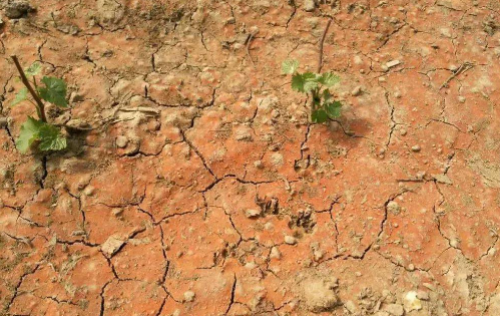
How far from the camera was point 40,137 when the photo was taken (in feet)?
9.71

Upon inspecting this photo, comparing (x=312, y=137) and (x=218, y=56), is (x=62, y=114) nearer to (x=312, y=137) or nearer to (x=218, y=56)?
(x=218, y=56)

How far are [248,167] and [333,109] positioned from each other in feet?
2.24

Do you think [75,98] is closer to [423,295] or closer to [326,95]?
[326,95]

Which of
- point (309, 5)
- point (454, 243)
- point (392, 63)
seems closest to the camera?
point (454, 243)

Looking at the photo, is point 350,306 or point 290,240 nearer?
point 350,306

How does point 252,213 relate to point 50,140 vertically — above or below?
below

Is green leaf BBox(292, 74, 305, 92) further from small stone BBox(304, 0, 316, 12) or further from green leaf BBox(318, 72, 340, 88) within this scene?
small stone BBox(304, 0, 316, 12)

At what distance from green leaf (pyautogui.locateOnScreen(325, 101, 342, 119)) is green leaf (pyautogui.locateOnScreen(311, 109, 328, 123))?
4 centimetres

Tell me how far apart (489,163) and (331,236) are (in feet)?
4.20

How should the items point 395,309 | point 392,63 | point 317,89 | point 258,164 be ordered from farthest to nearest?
point 392,63
point 317,89
point 258,164
point 395,309

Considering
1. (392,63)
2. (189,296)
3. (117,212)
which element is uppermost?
(392,63)

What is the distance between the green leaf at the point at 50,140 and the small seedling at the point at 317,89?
152cm

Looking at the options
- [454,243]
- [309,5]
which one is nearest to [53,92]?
[309,5]

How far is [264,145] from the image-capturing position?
10.3 ft
